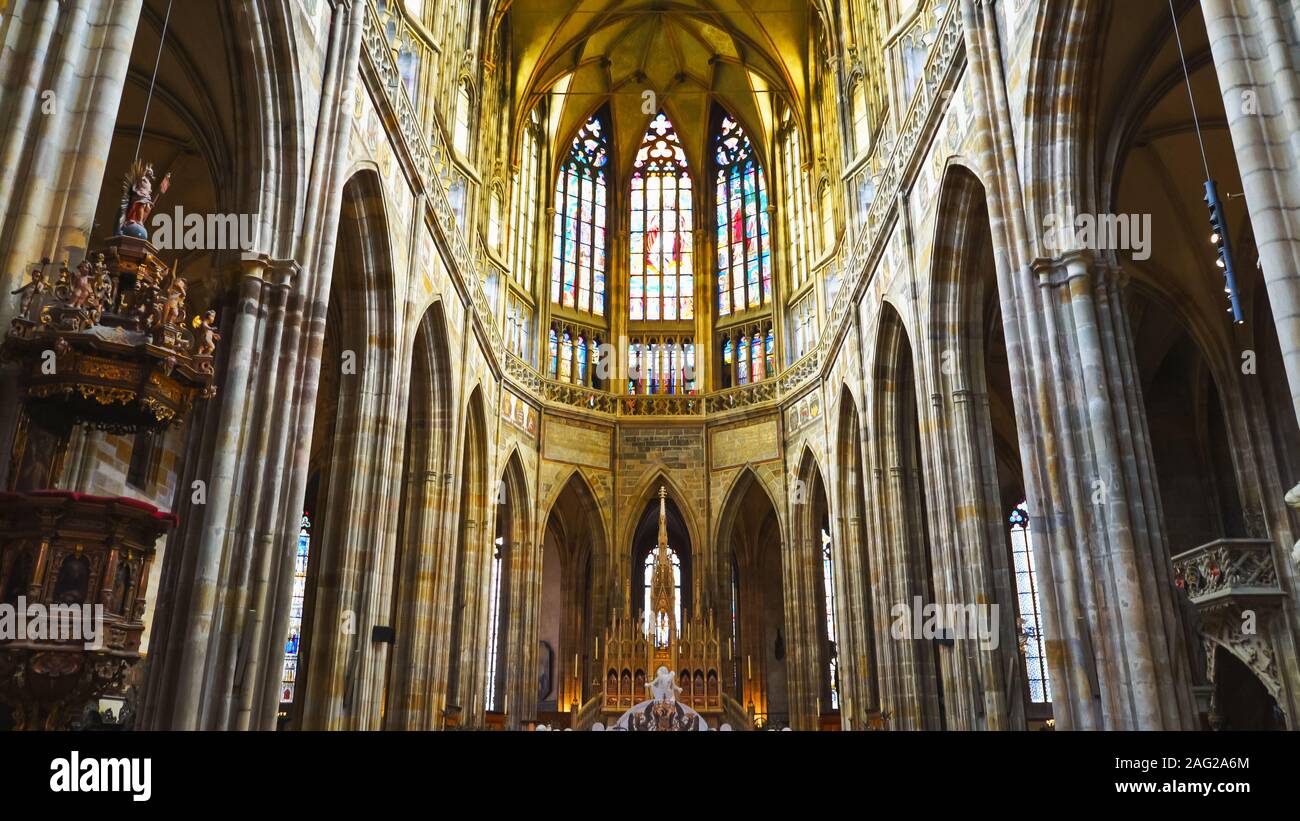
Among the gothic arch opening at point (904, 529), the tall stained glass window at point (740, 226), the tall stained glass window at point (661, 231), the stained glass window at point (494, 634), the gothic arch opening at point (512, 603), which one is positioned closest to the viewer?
the gothic arch opening at point (904, 529)

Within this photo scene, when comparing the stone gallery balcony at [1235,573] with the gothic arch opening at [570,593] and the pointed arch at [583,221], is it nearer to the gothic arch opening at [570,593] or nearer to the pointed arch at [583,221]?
the gothic arch opening at [570,593]

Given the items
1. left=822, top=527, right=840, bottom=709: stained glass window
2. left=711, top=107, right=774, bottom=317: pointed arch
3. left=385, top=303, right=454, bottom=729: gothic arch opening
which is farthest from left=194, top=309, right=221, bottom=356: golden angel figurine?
left=711, top=107, right=774, bottom=317: pointed arch

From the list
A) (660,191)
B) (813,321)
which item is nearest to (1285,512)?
(813,321)

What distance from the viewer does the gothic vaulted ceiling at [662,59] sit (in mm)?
27375

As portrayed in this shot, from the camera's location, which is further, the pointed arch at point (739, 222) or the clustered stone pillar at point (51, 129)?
the pointed arch at point (739, 222)

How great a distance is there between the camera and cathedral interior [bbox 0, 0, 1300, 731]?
665 cm

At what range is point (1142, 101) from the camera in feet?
41.1

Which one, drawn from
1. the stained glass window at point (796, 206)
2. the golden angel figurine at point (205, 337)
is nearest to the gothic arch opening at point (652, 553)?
the stained glass window at point (796, 206)

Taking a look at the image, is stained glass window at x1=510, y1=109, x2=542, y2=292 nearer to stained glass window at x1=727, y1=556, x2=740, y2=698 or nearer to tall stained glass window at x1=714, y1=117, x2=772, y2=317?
tall stained glass window at x1=714, y1=117, x2=772, y2=317

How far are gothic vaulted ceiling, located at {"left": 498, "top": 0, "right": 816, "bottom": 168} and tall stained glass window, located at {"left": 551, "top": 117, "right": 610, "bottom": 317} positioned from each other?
73cm

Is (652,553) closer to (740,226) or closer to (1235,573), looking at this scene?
(740,226)

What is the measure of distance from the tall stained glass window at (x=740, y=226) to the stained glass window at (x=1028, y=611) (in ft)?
33.0
